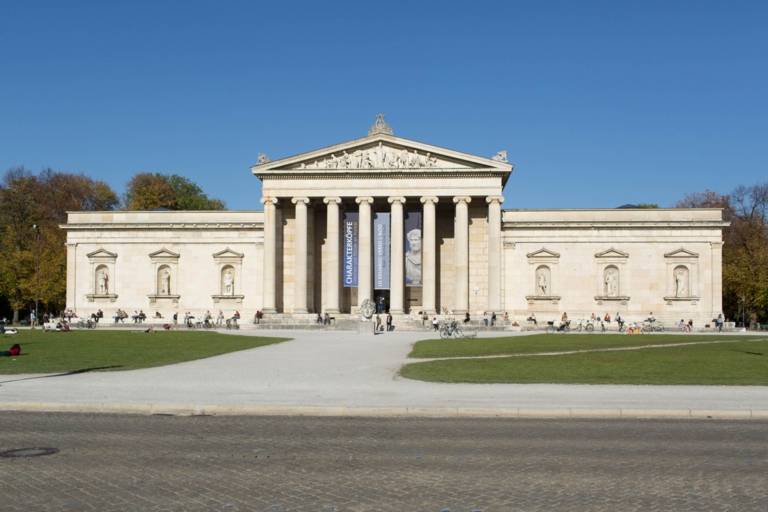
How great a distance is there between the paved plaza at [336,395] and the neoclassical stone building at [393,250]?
150 feet

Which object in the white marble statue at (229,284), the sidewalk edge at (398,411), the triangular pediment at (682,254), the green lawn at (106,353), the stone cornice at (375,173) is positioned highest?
the stone cornice at (375,173)

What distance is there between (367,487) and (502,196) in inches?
2511

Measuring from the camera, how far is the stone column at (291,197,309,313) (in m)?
73.4

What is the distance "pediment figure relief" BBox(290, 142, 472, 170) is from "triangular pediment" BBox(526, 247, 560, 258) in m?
11.1

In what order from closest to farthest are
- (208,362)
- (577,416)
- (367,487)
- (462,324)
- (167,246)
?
1. (367,487)
2. (577,416)
3. (208,362)
4. (462,324)
5. (167,246)

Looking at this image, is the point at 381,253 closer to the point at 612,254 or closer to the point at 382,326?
the point at 382,326

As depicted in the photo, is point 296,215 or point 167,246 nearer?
point 296,215

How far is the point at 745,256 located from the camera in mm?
80375

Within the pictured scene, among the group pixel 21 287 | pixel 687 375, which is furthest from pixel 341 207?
pixel 687 375

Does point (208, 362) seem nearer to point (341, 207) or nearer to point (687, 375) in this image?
point (687, 375)

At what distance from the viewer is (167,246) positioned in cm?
7919

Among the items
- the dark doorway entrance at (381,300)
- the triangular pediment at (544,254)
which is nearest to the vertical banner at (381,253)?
the dark doorway entrance at (381,300)

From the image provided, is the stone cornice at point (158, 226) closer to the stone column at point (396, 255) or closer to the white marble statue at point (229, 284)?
the white marble statue at point (229, 284)

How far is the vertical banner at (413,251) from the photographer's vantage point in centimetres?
7456
